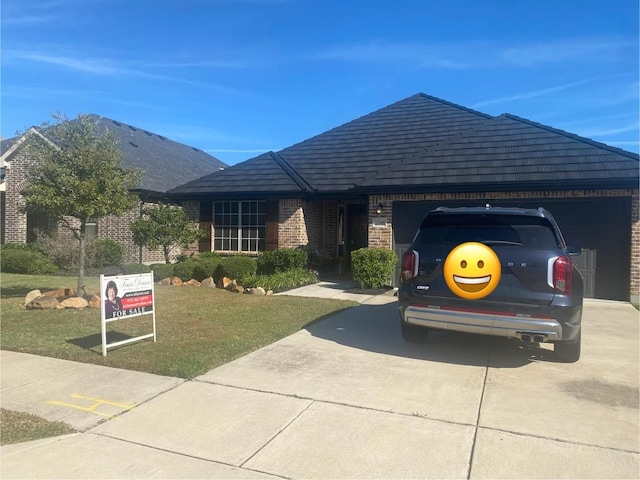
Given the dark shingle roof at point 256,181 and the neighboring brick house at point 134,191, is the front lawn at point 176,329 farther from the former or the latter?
the neighboring brick house at point 134,191

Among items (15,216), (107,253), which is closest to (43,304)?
(107,253)

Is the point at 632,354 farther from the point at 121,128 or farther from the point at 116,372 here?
the point at 121,128

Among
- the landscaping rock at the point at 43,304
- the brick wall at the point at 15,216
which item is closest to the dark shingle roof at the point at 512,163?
the landscaping rock at the point at 43,304

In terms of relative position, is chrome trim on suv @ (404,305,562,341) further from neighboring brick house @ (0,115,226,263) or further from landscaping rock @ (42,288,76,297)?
neighboring brick house @ (0,115,226,263)

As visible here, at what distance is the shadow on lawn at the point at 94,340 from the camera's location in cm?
648

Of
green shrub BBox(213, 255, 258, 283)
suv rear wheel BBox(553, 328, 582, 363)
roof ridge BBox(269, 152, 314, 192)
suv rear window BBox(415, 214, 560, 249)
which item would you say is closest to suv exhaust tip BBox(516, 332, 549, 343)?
suv rear wheel BBox(553, 328, 582, 363)

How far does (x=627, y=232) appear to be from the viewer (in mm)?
10711

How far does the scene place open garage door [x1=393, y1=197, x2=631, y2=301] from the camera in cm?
→ 1080

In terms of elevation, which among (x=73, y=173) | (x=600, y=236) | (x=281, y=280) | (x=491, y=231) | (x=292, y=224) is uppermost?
(x=73, y=173)

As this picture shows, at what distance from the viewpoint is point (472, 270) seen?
5.39 metres

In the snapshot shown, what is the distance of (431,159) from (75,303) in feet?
31.1

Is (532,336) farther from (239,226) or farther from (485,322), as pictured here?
(239,226)

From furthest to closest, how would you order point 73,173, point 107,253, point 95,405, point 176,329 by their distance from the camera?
point 107,253
point 73,173
point 176,329
point 95,405

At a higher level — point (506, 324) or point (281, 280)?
point (506, 324)
